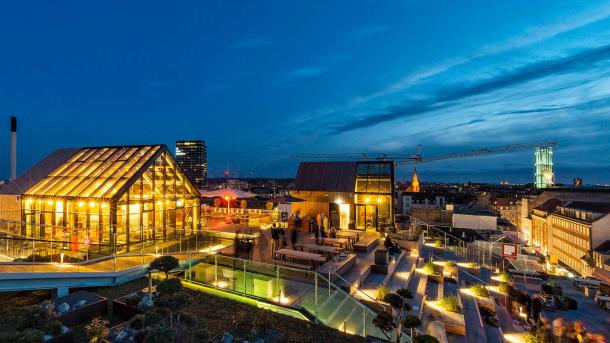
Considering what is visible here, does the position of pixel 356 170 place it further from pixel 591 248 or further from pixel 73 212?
pixel 591 248

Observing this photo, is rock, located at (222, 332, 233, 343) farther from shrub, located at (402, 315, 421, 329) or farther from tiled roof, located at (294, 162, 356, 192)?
tiled roof, located at (294, 162, 356, 192)

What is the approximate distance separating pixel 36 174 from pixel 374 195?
66.8ft

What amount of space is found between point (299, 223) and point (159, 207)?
7.55m

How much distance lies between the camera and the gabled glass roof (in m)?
12.9

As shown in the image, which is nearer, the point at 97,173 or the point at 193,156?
the point at 97,173

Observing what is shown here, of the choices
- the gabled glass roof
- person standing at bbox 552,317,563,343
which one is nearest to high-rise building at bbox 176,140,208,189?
the gabled glass roof

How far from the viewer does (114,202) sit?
11914 millimetres

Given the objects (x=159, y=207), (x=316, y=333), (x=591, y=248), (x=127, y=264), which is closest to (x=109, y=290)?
(x=127, y=264)

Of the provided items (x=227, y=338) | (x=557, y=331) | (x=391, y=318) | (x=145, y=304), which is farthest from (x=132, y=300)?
(x=557, y=331)

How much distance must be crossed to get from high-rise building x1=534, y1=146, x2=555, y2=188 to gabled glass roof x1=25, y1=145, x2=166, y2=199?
158 m

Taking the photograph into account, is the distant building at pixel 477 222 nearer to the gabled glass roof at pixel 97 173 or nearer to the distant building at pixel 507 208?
the gabled glass roof at pixel 97 173

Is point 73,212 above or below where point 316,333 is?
above

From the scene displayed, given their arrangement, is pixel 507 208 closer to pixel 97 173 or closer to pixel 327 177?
pixel 327 177

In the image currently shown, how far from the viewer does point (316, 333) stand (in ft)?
21.4
